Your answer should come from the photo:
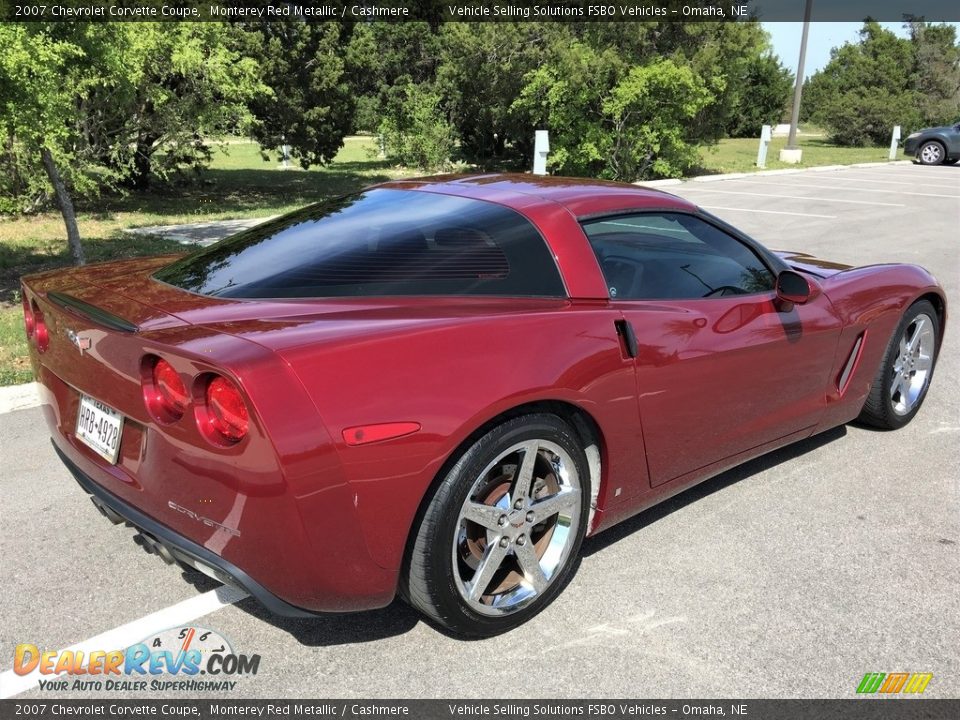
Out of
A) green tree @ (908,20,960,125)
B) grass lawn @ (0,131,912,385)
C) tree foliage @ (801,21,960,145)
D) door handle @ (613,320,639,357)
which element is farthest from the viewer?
green tree @ (908,20,960,125)

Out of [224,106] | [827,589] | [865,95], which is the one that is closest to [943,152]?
[865,95]

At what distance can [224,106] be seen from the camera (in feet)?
42.2

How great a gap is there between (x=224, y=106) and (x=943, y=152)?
28.1 m

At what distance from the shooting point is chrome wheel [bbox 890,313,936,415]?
4543 mm

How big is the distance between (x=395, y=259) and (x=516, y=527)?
1.00 m

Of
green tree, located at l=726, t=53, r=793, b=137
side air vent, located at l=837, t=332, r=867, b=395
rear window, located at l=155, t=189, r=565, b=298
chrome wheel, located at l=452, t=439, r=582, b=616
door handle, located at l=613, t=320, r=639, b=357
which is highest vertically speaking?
green tree, located at l=726, t=53, r=793, b=137

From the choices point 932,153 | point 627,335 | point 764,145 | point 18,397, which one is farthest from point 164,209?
point 932,153

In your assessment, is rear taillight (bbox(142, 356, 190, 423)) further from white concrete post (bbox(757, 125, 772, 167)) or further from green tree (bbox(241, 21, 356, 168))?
white concrete post (bbox(757, 125, 772, 167))

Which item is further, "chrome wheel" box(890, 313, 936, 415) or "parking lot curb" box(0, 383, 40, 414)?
"parking lot curb" box(0, 383, 40, 414)

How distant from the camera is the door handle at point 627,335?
9.52ft

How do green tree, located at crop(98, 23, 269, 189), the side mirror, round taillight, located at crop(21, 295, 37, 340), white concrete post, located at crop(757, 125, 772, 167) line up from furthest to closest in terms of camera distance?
white concrete post, located at crop(757, 125, 772, 167), green tree, located at crop(98, 23, 269, 189), the side mirror, round taillight, located at crop(21, 295, 37, 340)

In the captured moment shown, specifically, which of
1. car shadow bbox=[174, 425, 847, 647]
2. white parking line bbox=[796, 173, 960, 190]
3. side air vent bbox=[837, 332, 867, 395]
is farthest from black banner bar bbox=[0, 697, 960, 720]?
white parking line bbox=[796, 173, 960, 190]

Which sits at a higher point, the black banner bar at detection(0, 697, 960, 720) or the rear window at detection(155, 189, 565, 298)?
the rear window at detection(155, 189, 565, 298)

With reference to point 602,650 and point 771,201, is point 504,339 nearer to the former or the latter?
point 602,650
